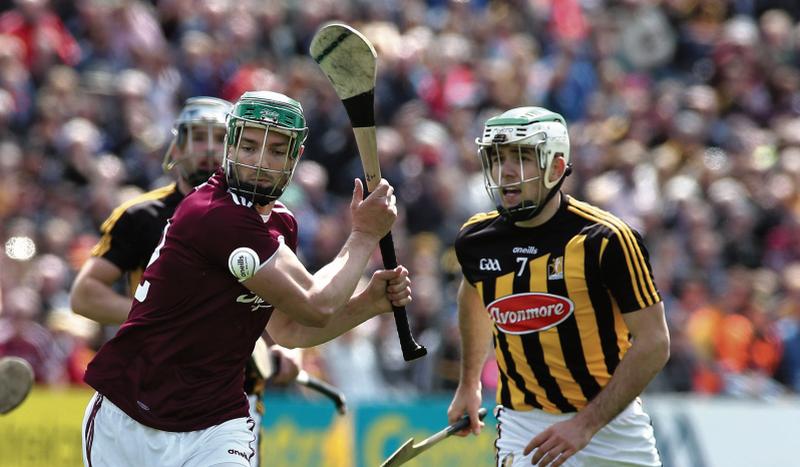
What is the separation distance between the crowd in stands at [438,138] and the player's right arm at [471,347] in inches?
158

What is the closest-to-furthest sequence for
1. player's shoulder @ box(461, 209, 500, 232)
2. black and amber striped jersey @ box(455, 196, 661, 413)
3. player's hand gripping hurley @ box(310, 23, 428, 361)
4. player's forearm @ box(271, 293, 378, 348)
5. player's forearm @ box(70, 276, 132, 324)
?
player's hand gripping hurley @ box(310, 23, 428, 361), player's forearm @ box(271, 293, 378, 348), black and amber striped jersey @ box(455, 196, 661, 413), player's shoulder @ box(461, 209, 500, 232), player's forearm @ box(70, 276, 132, 324)

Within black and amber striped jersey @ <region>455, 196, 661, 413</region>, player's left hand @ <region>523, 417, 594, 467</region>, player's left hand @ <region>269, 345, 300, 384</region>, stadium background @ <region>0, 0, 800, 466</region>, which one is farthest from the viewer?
stadium background @ <region>0, 0, 800, 466</region>

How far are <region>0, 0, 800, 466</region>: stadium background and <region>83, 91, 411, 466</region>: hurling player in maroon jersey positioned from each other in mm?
4365

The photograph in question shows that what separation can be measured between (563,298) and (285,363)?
1.47 m

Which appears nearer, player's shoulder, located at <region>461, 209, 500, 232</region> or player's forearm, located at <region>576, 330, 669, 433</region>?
player's forearm, located at <region>576, 330, 669, 433</region>

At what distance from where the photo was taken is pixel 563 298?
5293 millimetres

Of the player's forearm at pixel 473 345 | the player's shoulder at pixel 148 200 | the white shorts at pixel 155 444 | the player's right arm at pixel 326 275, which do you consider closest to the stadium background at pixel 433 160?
the player's shoulder at pixel 148 200

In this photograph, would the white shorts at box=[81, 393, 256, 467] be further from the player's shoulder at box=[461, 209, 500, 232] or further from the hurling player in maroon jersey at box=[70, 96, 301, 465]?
the player's shoulder at box=[461, 209, 500, 232]

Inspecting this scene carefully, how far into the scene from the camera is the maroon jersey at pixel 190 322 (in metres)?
4.53

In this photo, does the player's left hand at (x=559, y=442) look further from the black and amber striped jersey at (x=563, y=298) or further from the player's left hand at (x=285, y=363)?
the player's left hand at (x=285, y=363)

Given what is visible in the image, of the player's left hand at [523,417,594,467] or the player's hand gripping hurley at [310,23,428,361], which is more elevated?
the player's hand gripping hurley at [310,23,428,361]

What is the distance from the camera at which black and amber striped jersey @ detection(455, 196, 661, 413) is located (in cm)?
518

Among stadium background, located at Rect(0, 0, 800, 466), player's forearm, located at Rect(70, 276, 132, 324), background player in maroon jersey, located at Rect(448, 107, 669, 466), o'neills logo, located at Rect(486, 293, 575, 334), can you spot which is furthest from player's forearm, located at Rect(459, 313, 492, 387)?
stadium background, located at Rect(0, 0, 800, 466)

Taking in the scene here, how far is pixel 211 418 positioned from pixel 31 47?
23.2 ft
